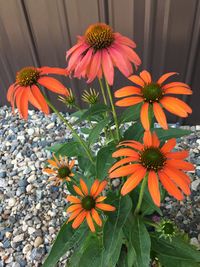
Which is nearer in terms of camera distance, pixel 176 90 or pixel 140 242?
pixel 176 90

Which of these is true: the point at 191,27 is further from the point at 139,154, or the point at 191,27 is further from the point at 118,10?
the point at 139,154

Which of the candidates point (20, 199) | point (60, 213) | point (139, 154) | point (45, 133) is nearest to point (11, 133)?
point (45, 133)

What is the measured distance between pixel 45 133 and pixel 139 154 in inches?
57.5

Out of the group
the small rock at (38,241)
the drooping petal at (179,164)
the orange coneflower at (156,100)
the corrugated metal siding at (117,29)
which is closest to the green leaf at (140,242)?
the drooping petal at (179,164)

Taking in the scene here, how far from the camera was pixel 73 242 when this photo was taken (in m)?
1.26

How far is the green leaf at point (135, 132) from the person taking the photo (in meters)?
1.17

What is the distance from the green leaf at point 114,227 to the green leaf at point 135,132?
8.8 inches

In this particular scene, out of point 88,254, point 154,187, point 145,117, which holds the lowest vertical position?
point 88,254

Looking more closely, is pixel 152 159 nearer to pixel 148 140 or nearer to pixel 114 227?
pixel 148 140

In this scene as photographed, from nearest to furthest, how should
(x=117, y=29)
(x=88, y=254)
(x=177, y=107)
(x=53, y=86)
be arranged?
(x=177, y=107)
(x=53, y=86)
(x=88, y=254)
(x=117, y=29)

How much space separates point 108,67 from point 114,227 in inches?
20.8

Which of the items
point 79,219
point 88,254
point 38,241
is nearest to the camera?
point 79,219

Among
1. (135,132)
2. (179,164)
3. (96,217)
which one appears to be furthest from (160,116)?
(96,217)

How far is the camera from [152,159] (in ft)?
2.79
